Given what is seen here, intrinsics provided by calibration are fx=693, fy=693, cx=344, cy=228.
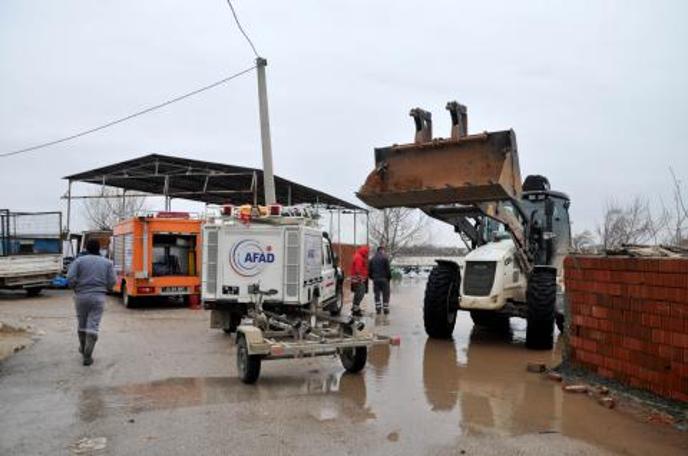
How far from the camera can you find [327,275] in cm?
1445

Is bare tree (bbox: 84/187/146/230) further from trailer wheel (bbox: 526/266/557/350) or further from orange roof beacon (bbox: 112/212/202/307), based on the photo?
trailer wheel (bbox: 526/266/557/350)

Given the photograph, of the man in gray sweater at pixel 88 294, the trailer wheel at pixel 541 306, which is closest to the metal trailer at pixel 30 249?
the man in gray sweater at pixel 88 294

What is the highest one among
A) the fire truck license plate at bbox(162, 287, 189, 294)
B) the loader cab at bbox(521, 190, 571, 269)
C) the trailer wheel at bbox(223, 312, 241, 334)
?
the loader cab at bbox(521, 190, 571, 269)

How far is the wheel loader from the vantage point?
33.3 ft

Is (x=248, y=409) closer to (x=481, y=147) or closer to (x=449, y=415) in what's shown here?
(x=449, y=415)

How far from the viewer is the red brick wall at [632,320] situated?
6707 mm

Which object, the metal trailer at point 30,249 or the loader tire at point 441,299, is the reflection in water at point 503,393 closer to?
the loader tire at point 441,299

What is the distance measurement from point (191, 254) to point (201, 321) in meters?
4.20

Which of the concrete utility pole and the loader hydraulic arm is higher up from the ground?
the concrete utility pole

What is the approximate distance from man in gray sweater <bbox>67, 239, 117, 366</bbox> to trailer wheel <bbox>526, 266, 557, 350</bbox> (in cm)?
660

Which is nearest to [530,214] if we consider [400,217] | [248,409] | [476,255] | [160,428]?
[476,255]

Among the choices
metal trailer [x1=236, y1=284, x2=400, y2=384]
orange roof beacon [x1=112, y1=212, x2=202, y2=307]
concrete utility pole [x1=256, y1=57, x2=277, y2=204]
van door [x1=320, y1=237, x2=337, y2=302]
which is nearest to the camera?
metal trailer [x1=236, y1=284, x2=400, y2=384]

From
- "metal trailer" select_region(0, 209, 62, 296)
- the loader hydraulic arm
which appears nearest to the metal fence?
"metal trailer" select_region(0, 209, 62, 296)

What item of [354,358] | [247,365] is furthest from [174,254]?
[247,365]
